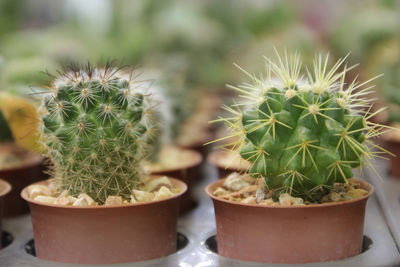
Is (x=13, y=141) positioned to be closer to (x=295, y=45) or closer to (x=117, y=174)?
(x=117, y=174)

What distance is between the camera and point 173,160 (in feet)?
10.9

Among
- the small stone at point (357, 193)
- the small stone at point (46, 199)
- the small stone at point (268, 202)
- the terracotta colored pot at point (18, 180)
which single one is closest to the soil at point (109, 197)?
the small stone at point (46, 199)

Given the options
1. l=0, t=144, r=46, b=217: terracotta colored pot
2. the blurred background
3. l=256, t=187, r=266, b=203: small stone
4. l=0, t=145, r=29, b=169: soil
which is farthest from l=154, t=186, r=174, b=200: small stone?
the blurred background

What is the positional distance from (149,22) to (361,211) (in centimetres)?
587

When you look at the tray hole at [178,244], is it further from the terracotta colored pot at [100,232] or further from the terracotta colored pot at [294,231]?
the terracotta colored pot at [294,231]

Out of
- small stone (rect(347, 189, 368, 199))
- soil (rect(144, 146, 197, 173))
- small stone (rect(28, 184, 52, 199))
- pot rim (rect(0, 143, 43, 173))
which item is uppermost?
small stone (rect(28, 184, 52, 199))

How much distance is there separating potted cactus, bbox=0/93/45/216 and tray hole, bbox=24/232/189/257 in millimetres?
483

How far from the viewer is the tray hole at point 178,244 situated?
2242 millimetres

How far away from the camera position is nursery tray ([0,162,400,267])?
6.56 feet

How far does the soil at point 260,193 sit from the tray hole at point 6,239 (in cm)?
86

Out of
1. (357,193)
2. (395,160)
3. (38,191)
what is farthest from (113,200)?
(395,160)

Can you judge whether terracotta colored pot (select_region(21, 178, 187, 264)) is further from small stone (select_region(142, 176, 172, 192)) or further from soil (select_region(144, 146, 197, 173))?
soil (select_region(144, 146, 197, 173))

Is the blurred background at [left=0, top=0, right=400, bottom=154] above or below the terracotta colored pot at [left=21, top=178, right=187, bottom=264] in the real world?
above

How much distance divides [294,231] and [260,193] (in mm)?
229
